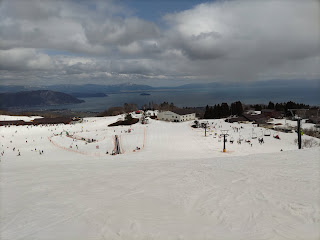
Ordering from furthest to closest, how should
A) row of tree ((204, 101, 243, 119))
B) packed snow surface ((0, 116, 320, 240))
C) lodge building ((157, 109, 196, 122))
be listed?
1. row of tree ((204, 101, 243, 119))
2. lodge building ((157, 109, 196, 122))
3. packed snow surface ((0, 116, 320, 240))

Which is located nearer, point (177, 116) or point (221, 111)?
point (177, 116)

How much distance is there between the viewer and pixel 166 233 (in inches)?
201

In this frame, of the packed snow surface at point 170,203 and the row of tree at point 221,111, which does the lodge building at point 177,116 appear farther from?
the packed snow surface at point 170,203

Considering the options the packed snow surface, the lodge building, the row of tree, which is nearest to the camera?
the packed snow surface

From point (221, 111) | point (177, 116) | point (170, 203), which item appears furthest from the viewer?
point (221, 111)

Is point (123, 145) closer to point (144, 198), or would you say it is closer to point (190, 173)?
point (190, 173)

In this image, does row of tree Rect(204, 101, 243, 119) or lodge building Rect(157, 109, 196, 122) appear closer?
lodge building Rect(157, 109, 196, 122)

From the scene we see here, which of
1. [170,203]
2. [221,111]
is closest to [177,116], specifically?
[221,111]

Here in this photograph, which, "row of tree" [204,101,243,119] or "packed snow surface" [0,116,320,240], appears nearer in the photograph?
"packed snow surface" [0,116,320,240]

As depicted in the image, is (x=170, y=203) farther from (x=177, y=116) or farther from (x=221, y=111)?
(x=221, y=111)

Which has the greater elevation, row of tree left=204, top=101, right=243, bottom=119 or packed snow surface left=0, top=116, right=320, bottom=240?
row of tree left=204, top=101, right=243, bottom=119

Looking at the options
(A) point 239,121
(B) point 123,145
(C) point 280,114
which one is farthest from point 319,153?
(C) point 280,114

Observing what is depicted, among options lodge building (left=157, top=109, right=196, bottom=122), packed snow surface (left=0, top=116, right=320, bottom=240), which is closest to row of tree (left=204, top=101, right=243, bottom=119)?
lodge building (left=157, top=109, right=196, bottom=122)

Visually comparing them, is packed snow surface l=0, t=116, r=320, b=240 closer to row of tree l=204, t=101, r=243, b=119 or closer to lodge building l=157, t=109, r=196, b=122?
lodge building l=157, t=109, r=196, b=122
